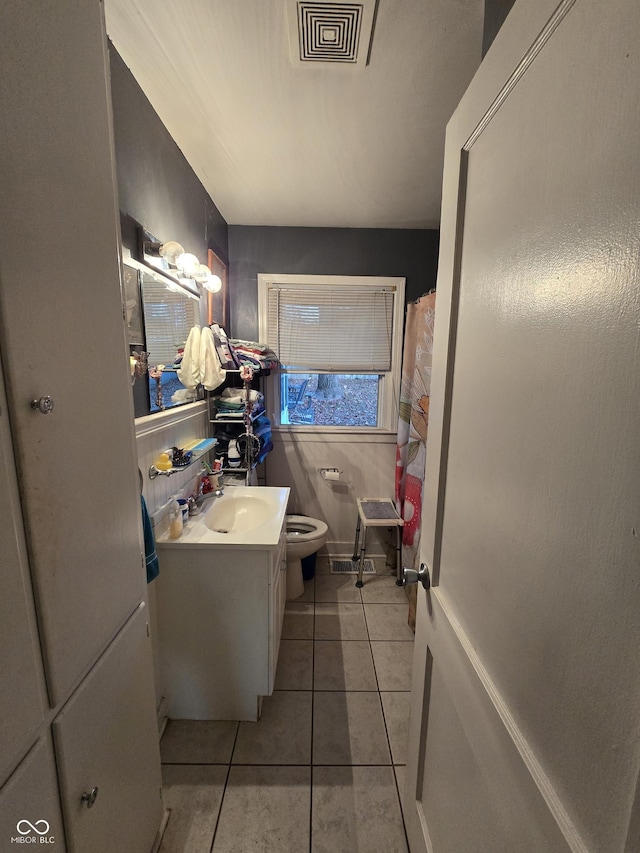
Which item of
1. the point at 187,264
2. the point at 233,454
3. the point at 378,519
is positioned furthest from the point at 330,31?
the point at 378,519

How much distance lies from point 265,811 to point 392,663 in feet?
2.72

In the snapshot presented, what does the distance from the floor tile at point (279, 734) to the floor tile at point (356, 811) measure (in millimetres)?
121

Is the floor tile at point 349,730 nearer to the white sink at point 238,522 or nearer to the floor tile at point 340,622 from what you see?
the floor tile at point 340,622

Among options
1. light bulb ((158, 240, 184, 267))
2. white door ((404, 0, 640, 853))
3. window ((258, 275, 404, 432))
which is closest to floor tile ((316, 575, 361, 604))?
window ((258, 275, 404, 432))

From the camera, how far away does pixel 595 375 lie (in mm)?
396

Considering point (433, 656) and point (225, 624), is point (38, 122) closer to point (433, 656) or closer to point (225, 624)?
point (433, 656)

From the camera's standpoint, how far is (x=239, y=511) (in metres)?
1.83

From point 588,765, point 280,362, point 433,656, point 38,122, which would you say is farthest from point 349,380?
point 588,765

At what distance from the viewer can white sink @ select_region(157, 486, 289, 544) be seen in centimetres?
132

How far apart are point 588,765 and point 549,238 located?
0.67 m

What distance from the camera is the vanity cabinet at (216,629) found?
133 cm

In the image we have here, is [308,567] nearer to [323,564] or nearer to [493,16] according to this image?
[323,564]

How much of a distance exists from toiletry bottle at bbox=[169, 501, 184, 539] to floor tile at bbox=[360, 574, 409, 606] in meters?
1.44

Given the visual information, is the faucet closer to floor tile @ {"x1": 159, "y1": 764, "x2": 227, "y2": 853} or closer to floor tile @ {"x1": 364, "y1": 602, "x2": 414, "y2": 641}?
floor tile @ {"x1": 159, "y1": 764, "x2": 227, "y2": 853}
